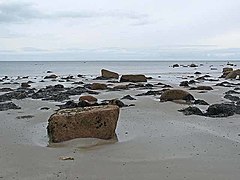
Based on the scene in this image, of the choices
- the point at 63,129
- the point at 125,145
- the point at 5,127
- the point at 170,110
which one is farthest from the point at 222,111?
the point at 5,127

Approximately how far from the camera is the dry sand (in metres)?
6.82

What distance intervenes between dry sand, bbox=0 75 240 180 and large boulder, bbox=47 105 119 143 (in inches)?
9.6

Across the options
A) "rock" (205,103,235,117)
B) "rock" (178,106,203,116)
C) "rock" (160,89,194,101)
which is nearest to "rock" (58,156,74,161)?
"rock" (178,106,203,116)

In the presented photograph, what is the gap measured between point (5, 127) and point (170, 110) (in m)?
6.27

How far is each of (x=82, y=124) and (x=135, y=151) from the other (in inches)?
66.9

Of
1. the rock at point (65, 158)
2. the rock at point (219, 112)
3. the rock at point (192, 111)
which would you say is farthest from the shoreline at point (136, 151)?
the rock at point (192, 111)

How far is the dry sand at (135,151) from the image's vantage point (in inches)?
269

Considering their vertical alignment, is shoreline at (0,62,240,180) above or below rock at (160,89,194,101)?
above

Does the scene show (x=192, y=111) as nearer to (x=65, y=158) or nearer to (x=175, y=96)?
(x=175, y=96)

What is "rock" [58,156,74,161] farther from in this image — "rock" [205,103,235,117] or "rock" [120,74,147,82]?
"rock" [120,74,147,82]

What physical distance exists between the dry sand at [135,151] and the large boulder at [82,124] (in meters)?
0.24

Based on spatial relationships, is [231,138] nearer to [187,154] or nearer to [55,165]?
[187,154]

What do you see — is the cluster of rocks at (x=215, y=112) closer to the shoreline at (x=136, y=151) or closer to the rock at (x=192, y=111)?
the rock at (x=192, y=111)

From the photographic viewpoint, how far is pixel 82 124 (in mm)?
9359
